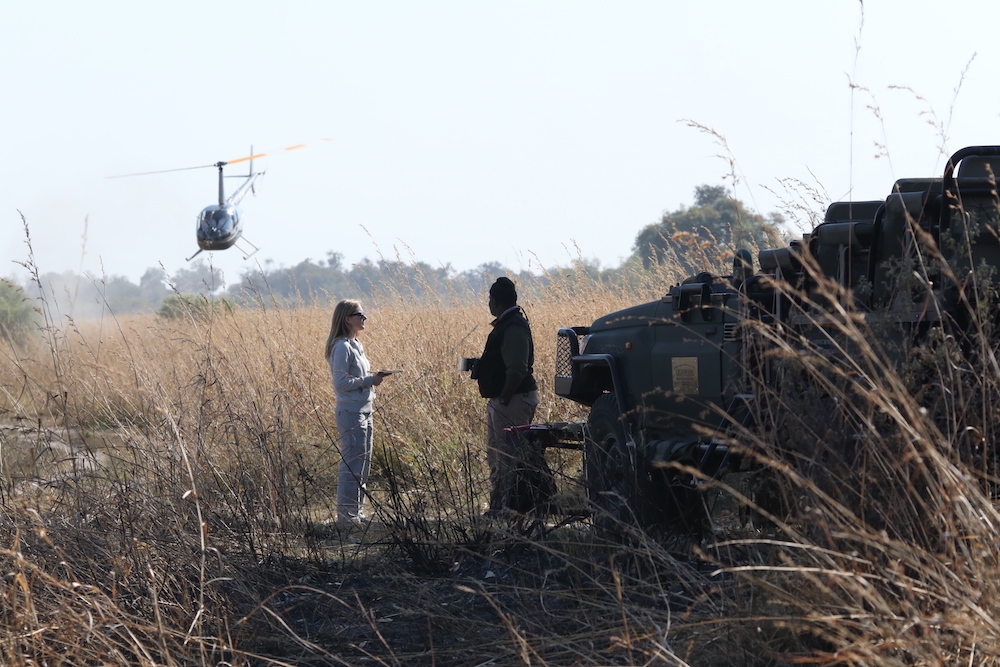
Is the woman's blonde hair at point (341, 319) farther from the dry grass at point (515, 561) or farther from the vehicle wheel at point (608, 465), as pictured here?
the vehicle wheel at point (608, 465)

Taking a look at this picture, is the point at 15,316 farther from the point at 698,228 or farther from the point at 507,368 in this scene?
the point at 507,368

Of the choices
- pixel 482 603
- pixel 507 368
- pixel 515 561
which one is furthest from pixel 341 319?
pixel 482 603

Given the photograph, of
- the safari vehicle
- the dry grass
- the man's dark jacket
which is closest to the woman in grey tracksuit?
the dry grass

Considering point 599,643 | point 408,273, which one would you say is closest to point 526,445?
point 599,643

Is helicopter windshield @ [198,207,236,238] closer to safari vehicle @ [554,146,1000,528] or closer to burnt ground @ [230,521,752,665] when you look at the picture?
safari vehicle @ [554,146,1000,528]

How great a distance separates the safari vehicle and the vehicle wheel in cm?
1

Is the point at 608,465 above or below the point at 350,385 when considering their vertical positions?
below

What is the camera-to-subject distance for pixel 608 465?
5.55 m

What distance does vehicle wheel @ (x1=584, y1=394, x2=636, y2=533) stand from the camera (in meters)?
5.19

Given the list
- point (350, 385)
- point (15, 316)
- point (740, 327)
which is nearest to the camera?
point (740, 327)

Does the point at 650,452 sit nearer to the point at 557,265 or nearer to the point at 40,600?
the point at 40,600

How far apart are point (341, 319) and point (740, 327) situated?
3.50 m

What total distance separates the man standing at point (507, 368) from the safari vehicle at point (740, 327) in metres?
0.28

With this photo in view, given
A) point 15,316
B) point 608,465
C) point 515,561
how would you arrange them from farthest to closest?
1. point 15,316
2. point 608,465
3. point 515,561
